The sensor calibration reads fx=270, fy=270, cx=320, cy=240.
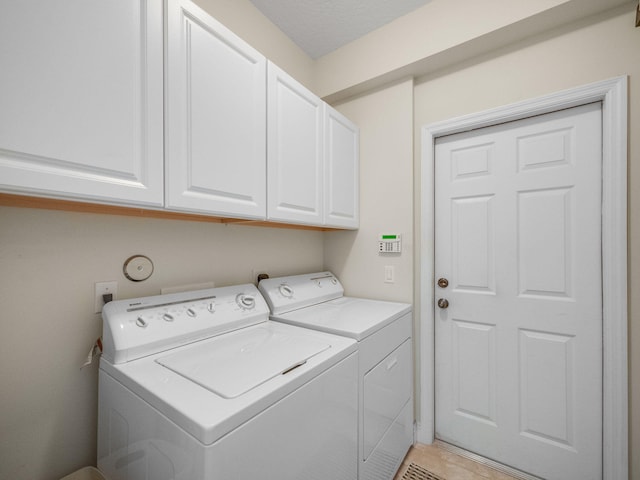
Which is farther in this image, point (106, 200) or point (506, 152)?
point (506, 152)

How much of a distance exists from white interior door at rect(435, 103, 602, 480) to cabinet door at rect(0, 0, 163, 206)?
5.52 ft

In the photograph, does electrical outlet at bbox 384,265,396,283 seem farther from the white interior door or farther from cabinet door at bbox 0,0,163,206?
cabinet door at bbox 0,0,163,206

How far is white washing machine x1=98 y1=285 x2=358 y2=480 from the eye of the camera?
663 mm

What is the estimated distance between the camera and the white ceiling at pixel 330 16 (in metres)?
1.67

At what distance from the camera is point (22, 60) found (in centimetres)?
68

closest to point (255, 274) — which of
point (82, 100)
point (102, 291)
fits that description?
point (102, 291)

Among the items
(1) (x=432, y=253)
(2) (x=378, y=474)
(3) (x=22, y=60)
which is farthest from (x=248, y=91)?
(2) (x=378, y=474)

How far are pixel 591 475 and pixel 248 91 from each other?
8.47 ft

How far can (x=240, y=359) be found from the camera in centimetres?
96

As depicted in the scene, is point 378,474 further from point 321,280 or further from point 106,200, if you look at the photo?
point 106,200

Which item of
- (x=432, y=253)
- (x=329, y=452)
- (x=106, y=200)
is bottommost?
(x=329, y=452)

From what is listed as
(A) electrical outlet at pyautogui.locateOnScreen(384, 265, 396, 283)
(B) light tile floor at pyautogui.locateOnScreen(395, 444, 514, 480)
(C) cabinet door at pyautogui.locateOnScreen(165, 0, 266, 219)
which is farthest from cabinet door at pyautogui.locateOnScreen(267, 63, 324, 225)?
(B) light tile floor at pyautogui.locateOnScreen(395, 444, 514, 480)

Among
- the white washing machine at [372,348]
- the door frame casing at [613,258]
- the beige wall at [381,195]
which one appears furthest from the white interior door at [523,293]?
the white washing machine at [372,348]

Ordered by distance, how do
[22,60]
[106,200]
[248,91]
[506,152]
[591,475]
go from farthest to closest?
[506,152], [591,475], [248,91], [106,200], [22,60]
